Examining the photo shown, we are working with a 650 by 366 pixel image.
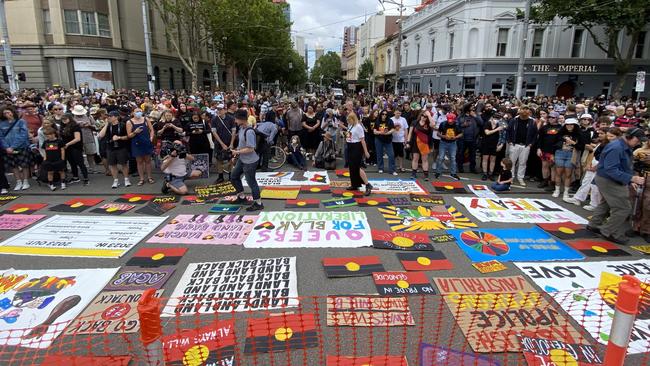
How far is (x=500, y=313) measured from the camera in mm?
4297

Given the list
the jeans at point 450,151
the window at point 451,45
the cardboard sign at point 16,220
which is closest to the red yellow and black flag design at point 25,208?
the cardboard sign at point 16,220

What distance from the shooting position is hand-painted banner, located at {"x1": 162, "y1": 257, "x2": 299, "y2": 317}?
4.46 m

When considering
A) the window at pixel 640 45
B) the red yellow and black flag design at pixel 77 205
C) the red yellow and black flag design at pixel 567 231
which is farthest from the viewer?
the window at pixel 640 45

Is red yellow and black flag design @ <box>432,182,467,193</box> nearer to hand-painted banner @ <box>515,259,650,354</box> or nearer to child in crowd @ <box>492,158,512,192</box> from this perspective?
child in crowd @ <box>492,158,512,192</box>

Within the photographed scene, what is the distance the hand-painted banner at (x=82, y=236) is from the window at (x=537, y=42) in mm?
37713

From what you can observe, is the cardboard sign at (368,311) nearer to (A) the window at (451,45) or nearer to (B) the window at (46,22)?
(B) the window at (46,22)

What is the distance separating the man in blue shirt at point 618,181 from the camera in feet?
19.9

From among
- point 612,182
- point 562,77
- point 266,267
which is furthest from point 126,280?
point 562,77

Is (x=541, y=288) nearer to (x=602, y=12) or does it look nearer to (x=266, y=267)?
(x=266, y=267)

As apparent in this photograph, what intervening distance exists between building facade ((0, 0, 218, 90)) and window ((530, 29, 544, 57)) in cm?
3583

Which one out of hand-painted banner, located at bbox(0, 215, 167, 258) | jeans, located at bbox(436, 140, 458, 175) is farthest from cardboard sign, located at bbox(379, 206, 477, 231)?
hand-painted banner, located at bbox(0, 215, 167, 258)

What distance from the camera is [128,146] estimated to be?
Result: 973 cm

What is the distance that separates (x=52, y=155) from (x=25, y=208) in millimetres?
1680

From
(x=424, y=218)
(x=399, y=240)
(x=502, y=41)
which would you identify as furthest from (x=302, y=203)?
(x=502, y=41)
